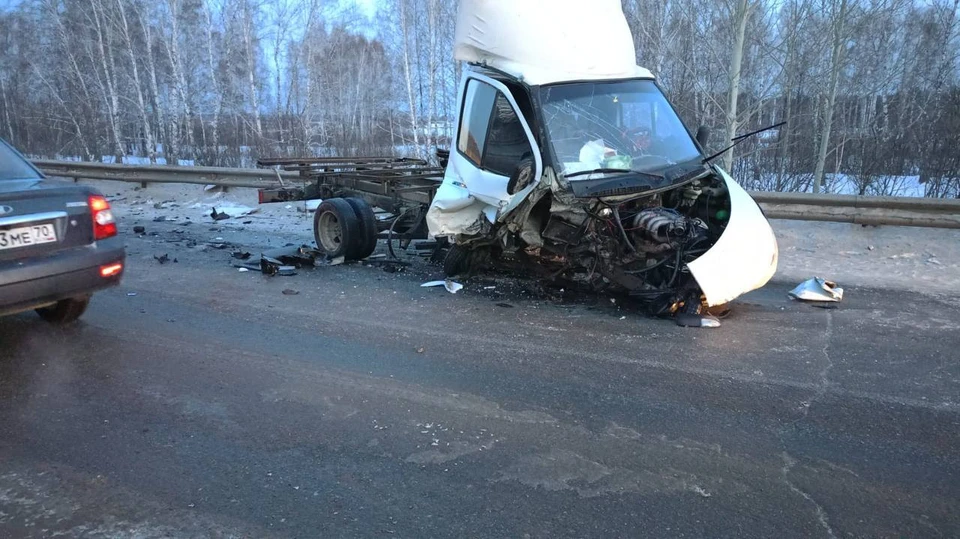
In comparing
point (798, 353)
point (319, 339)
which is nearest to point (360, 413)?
point (319, 339)

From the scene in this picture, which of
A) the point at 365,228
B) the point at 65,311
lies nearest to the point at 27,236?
the point at 65,311

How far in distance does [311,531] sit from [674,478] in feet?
5.60

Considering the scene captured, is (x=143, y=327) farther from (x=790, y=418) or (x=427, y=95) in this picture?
(x=427, y=95)

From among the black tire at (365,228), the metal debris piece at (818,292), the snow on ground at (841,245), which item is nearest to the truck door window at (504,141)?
the black tire at (365,228)

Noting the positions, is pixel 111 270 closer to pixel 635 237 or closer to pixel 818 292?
pixel 635 237

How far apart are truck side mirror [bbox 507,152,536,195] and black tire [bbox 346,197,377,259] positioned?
2.92 metres

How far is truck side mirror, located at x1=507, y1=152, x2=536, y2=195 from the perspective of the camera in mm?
5738

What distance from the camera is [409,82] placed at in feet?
78.2

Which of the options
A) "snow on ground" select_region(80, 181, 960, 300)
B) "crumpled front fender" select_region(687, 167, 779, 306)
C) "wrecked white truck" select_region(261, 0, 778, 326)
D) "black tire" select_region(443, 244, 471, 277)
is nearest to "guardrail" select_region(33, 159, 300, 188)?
"snow on ground" select_region(80, 181, 960, 300)

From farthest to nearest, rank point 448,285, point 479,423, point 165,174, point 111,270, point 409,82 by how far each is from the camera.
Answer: point 409,82 < point 165,174 < point 448,285 < point 111,270 < point 479,423

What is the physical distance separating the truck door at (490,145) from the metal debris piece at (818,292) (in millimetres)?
2877

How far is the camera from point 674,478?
124 inches

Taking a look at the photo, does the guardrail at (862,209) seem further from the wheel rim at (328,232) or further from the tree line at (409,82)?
the wheel rim at (328,232)

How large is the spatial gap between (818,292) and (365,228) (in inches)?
202
